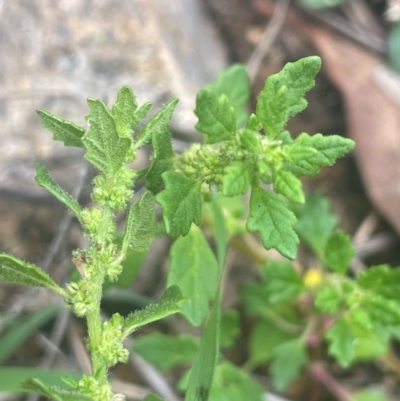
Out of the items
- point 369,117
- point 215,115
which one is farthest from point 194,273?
point 369,117

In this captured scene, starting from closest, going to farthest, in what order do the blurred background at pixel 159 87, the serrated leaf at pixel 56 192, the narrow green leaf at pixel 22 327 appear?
the serrated leaf at pixel 56 192, the narrow green leaf at pixel 22 327, the blurred background at pixel 159 87

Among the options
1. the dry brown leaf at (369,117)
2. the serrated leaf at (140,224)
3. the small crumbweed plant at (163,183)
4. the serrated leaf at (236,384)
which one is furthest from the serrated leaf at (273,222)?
the dry brown leaf at (369,117)

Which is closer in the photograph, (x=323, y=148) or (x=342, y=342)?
(x=323, y=148)

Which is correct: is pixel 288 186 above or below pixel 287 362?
above

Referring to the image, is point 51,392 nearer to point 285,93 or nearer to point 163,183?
point 163,183

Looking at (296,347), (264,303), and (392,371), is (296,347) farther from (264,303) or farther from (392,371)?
(392,371)

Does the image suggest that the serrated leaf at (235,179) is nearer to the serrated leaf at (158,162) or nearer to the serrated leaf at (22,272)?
the serrated leaf at (158,162)

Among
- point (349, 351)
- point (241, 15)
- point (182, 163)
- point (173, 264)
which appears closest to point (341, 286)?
point (349, 351)
